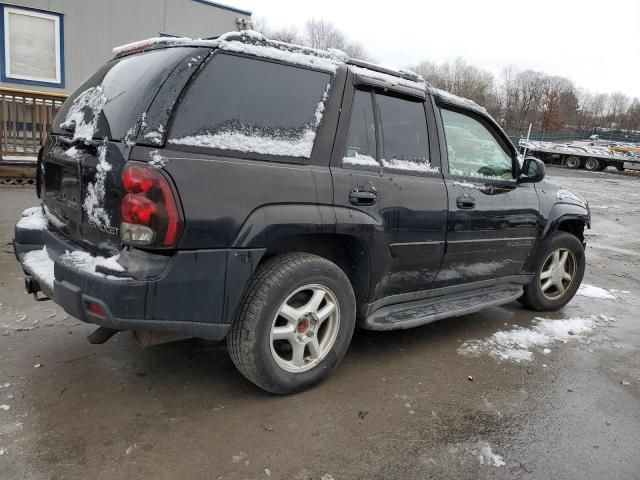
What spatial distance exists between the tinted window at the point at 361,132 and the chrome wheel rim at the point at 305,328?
839 millimetres

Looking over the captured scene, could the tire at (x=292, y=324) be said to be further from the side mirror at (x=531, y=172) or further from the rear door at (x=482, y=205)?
the side mirror at (x=531, y=172)

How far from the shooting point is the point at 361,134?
122 inches

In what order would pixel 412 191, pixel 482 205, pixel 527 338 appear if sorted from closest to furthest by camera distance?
pixel 412 191 < pixel 482 205 < pixel 527 338

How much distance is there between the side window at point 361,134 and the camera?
9.88ft

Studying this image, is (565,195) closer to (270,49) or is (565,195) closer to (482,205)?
(482,205)

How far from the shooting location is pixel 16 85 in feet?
38.6

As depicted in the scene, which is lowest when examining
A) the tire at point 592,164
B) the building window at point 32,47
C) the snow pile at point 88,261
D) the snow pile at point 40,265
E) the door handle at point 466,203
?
the snow pile at point 40,265

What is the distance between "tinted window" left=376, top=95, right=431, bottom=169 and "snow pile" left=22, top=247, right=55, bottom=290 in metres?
2.04

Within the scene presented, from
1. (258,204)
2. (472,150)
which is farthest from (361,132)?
(472,150)

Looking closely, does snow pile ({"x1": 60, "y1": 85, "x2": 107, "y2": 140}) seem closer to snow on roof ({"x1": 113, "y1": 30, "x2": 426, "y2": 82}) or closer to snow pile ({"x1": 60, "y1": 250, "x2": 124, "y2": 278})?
snow on roof ({"x1": 113, "y1": 30, "x2": 426, "y2": 82})

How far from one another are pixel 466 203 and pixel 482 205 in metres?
0.22

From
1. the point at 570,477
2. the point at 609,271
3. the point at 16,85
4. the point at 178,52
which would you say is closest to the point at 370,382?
the point at 570,477

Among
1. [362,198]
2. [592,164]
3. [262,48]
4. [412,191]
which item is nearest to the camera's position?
[262,48]

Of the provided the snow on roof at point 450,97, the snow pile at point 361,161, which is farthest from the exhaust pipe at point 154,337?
the snow on roof at point 450,97
